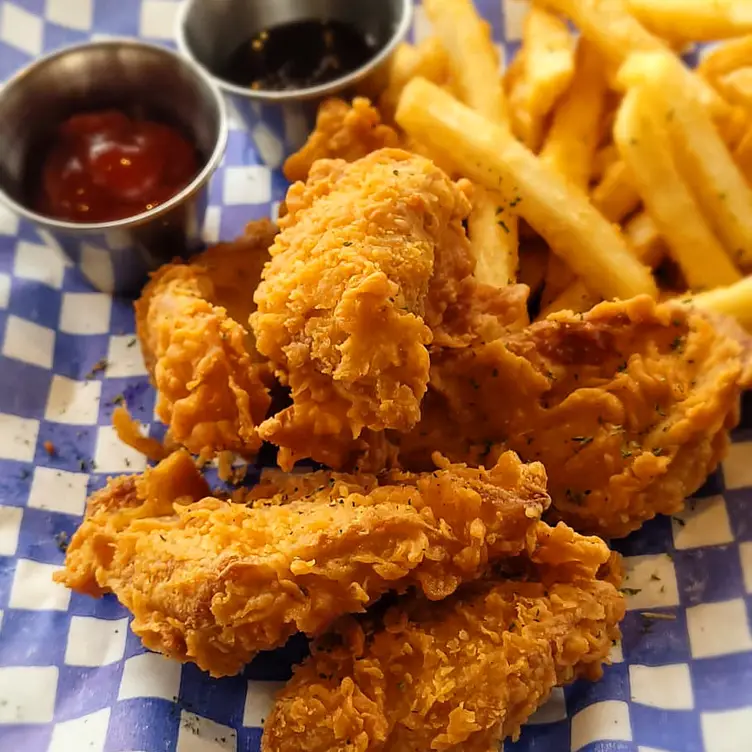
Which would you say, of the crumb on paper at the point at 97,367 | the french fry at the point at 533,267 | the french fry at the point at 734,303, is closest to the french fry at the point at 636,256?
the french fry at the point at 533,267

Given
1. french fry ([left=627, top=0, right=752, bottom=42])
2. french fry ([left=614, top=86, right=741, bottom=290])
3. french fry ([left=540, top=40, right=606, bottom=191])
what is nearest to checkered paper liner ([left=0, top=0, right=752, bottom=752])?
french fry ([left=614, top=86, right=741, bottom=290])

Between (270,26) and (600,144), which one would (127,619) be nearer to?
(600,144)

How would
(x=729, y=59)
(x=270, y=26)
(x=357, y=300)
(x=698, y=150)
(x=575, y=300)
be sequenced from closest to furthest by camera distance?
(x=357, y=300)
(x=698, y=150)
(x=575, y=300)
(x=729, y=59)
(x=270, y=26)

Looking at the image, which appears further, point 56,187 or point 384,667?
point 56,187

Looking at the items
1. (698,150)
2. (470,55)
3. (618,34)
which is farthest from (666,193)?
(470,55)

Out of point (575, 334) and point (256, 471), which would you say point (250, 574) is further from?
point (575, 334)

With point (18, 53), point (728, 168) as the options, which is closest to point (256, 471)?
point (728, 168)

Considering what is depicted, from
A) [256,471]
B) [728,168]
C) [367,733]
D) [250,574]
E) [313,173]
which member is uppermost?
[728,168]
